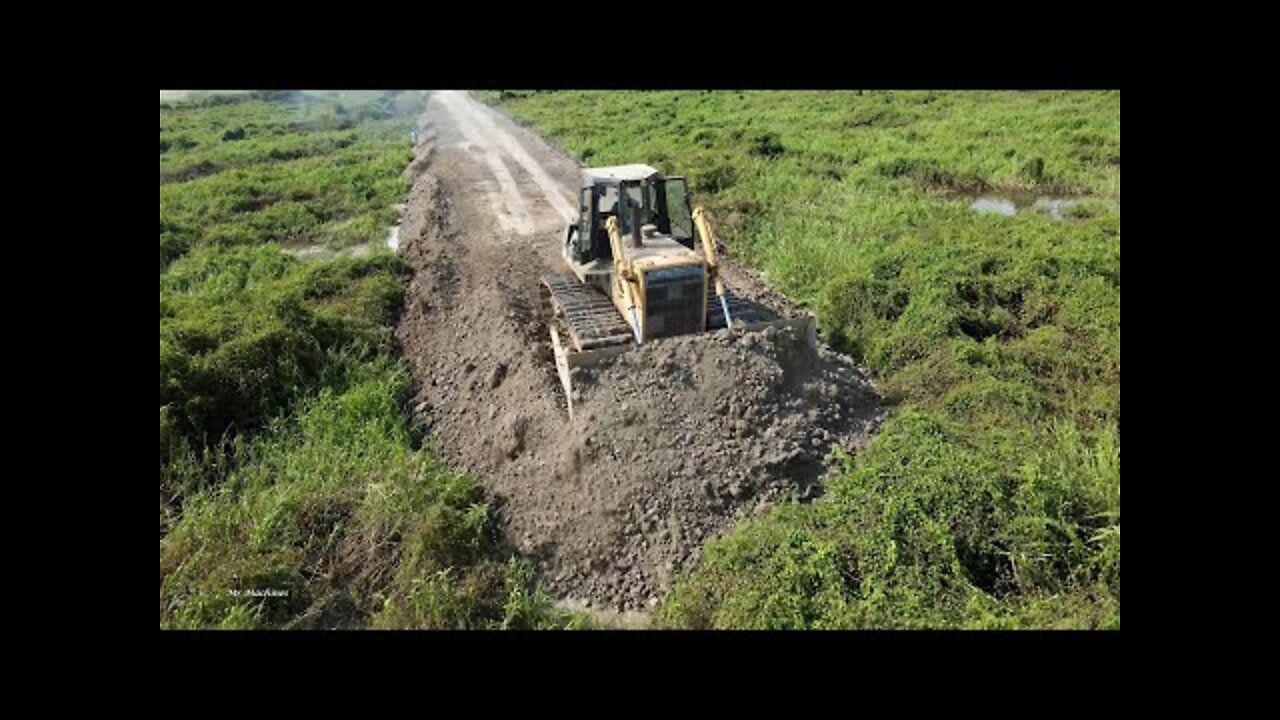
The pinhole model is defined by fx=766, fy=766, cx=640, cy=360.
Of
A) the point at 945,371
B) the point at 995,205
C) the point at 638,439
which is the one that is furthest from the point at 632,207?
the point at 995,205

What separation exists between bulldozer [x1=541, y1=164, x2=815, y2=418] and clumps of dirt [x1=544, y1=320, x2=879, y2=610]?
412 mm

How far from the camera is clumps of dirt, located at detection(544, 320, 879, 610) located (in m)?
7.24

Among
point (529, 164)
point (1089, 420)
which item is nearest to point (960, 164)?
point (529, 164)

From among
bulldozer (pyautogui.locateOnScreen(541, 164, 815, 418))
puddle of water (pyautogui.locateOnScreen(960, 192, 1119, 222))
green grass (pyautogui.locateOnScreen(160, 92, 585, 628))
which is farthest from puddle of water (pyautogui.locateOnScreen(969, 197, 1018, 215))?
green grass (pyautogui.locateOnScreen(160, 92, 585, 628))

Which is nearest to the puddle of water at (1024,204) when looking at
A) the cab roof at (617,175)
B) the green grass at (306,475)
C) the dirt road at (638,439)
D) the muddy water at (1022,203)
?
the muddy water at (1022,203)

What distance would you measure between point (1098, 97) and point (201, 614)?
1120 inches

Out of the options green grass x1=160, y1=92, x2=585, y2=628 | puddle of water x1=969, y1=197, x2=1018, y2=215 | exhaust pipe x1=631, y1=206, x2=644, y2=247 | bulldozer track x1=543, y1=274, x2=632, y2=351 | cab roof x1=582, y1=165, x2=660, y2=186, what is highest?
puddle of water x1=969, y1=197, x2=1018, y2=215

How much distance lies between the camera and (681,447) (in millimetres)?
7730

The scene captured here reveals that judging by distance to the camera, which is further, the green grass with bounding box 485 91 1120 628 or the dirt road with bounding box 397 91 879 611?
the dirt road with bounding box 397 91 879 611

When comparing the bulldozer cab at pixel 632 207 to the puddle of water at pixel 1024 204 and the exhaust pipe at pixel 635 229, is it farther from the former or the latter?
the puddle of water at pixel 1024 204

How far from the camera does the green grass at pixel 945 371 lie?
6277 millimetres

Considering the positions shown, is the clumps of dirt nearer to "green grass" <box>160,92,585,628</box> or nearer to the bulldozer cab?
"green grass" <box>160,92,585,628</box>

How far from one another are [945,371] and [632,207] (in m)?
4.34

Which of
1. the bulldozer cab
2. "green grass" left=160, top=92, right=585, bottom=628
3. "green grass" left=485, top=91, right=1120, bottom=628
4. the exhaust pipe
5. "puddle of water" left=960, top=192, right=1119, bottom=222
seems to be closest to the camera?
"green grass" left=485, top=91, right=1120, bottom=628
